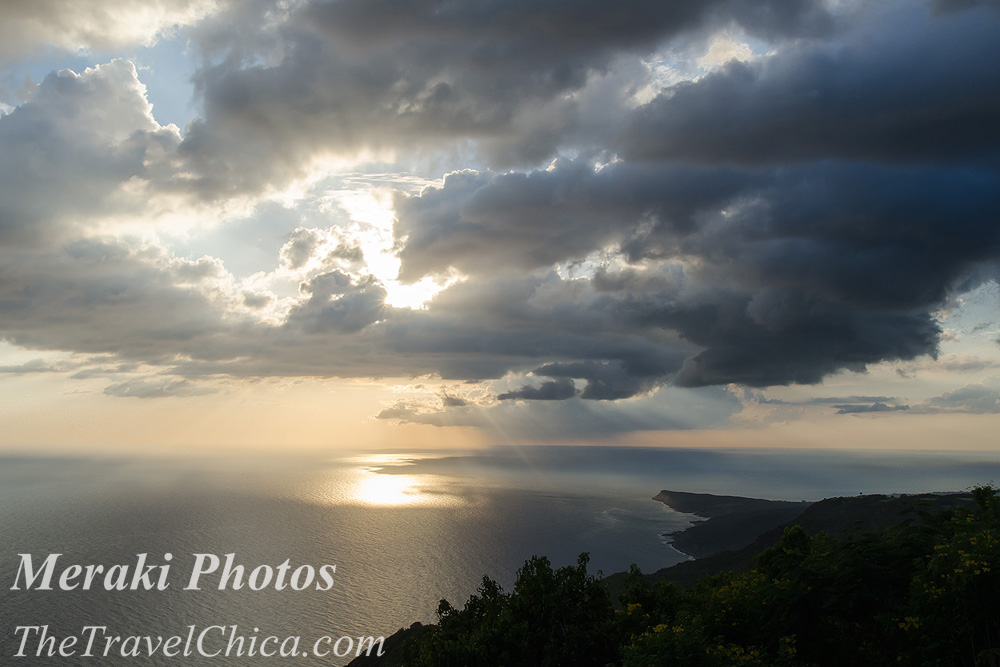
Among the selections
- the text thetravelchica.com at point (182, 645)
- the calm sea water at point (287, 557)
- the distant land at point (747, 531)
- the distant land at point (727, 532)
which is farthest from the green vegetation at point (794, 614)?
the distant land at point (727, 532)

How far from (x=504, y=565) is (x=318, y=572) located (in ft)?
127

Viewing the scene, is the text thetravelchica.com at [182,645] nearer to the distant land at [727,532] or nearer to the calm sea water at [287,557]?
the calm sea water at [287,557]

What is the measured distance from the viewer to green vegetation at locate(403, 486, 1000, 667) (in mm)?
16078

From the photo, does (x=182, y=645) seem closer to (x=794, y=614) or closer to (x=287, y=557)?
(x=287, y=557)

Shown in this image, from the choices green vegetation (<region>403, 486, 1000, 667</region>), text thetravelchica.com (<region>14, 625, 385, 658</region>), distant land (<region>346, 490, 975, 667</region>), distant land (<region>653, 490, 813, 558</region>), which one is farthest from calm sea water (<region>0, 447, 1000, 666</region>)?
green vegetation (<region>403, 486, 1000, 667</region>)

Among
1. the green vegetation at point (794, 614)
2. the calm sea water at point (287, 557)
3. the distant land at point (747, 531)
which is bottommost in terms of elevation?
the calm sea water at point (287, 557)

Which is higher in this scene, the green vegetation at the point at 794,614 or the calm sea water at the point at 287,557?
the green vegetation at the point at 794,614

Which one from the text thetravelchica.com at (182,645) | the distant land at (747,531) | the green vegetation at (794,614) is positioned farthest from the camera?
the distant land at (747,531)

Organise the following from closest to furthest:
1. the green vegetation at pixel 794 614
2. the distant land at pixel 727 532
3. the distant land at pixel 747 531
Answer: the green vegetation at pixel 794 614, the distant land at pixel 747 531, the distant land at pixel 727 532

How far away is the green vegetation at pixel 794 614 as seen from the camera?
633 inches

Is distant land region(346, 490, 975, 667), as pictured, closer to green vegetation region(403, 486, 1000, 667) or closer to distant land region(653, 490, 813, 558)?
distant land region(653, 490, 813, 558)

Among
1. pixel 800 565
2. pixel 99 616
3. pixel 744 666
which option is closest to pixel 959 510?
pixel 800 565

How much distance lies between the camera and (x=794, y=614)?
19250mm

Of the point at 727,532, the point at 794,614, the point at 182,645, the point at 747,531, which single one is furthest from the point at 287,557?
the point at 794,614
